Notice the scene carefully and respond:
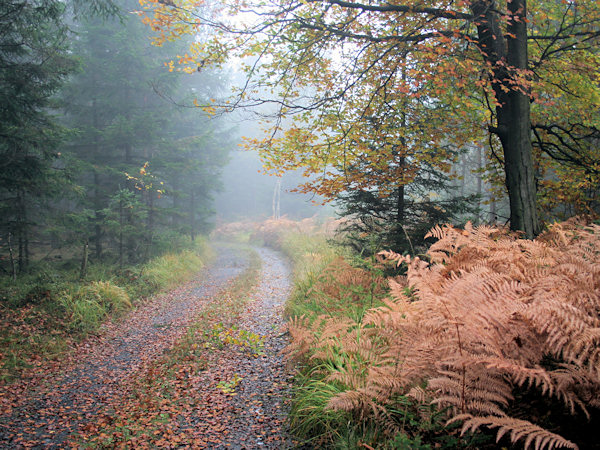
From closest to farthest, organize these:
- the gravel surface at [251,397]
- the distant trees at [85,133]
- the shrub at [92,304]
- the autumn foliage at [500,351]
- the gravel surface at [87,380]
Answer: the autumn foliage at [500,351] → the gravel surface at [251,397] → the gravel surface at [87,380] → the shrub at [92,304] → the distant trees at [85,133]

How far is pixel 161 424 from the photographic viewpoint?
3.95 metres

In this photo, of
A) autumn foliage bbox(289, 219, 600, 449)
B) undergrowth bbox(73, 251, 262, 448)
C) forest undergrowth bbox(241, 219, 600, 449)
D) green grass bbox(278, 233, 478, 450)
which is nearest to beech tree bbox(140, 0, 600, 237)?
forest undergrowth bbox(241, 219, 600, 449)

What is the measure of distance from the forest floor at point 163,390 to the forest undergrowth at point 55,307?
35 centimetres

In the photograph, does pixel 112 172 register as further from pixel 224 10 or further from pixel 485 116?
pixel 485 116

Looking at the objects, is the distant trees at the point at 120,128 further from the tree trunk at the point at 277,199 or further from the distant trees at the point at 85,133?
the tree trunk at the point at 277,199

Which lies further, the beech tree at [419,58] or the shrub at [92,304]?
the shrub at [92,304]

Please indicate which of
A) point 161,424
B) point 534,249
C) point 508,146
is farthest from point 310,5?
point 161,424

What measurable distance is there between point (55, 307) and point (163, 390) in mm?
4422

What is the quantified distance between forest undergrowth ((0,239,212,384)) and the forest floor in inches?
13.9

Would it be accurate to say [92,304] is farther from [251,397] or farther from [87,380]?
[251,397]

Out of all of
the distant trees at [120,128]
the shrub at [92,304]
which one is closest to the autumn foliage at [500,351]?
the shrub at [92,304]

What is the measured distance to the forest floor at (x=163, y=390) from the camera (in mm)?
3779

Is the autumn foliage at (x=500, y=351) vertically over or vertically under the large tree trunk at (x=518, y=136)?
under

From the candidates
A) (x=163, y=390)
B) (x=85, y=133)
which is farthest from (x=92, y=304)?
(x=85, y=133)
